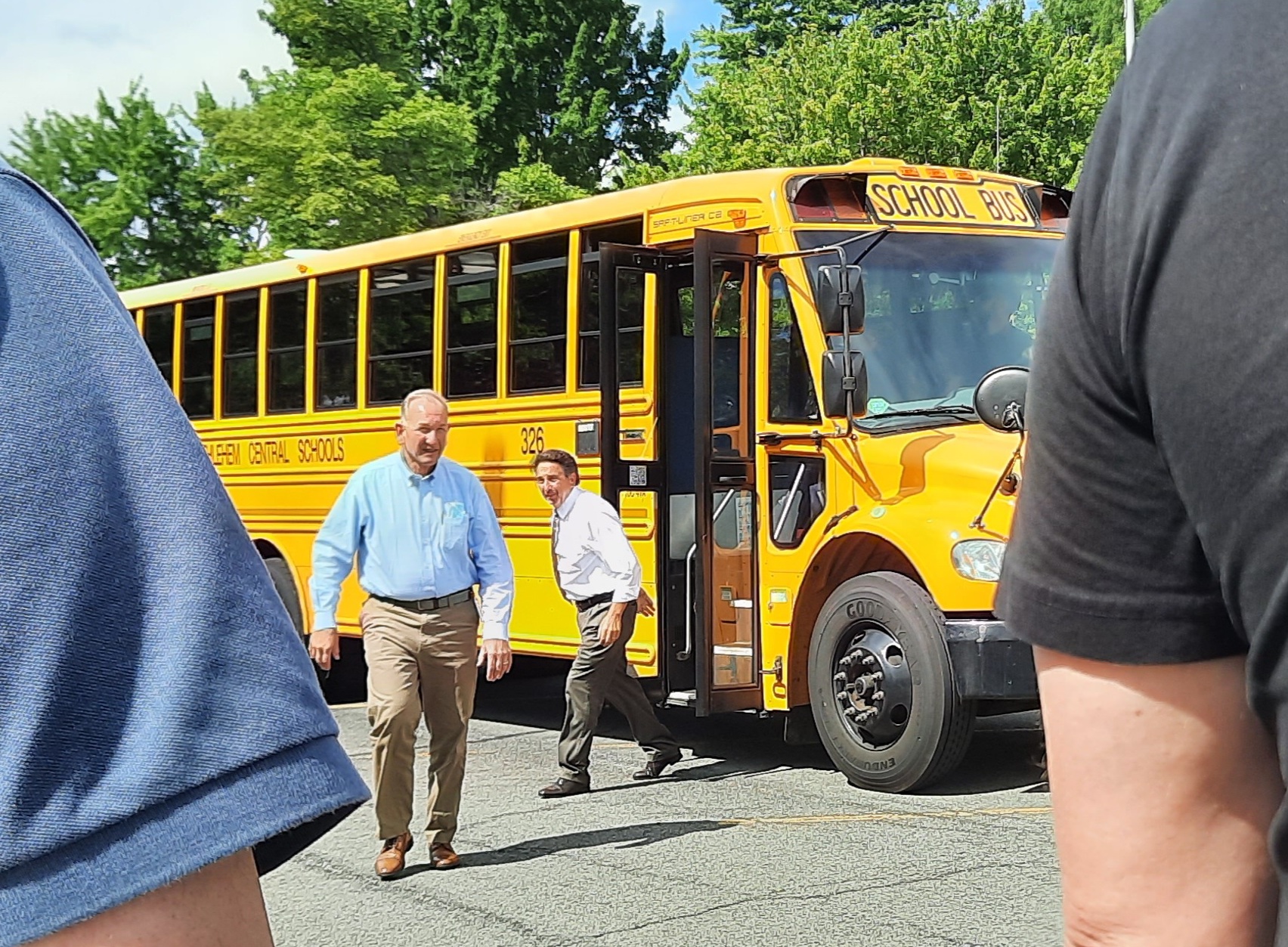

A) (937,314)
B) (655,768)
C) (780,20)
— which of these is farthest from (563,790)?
(780,20)

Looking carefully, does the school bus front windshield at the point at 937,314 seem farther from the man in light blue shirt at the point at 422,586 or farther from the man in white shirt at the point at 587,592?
the man in light blue shirt at the point at 422,586

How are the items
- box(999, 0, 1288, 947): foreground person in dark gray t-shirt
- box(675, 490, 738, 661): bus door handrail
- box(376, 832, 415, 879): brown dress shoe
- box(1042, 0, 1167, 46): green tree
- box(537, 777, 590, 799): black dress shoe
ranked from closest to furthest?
1. box(999, 0, 1288, 947): foreground person in dark gray t-shirt
2. box(376, 832, 415, 879): brown dress shoe
3. box(537, 777, 590, 799): black dress shoe
4. box(675, 490, 738, 661): bus door handrail
5. box(1042, 0, 1167, 46): green tree

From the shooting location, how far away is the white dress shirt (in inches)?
350

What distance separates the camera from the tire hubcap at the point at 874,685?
856 cm

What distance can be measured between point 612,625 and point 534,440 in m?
2.38

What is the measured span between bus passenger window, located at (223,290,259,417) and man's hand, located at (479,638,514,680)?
22.7ft

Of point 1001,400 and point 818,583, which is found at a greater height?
point 1001,400

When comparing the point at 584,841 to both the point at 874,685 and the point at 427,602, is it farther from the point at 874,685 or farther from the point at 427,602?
the point at 874,685

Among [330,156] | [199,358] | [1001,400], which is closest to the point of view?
[1001,400]

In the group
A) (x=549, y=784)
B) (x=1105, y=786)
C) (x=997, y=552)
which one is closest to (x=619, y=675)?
(x=549, y=784)

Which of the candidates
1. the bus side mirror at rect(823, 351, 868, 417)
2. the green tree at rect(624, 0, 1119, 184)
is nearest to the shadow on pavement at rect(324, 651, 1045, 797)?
the bus side mirror at rect(823, 351, 868, 417)

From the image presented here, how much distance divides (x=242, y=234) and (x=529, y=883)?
2859cm

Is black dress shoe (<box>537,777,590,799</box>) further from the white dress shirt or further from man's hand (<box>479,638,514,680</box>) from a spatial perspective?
man's hand (<box>479,638,514,680</box>)

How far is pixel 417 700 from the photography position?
7258 millimetres
